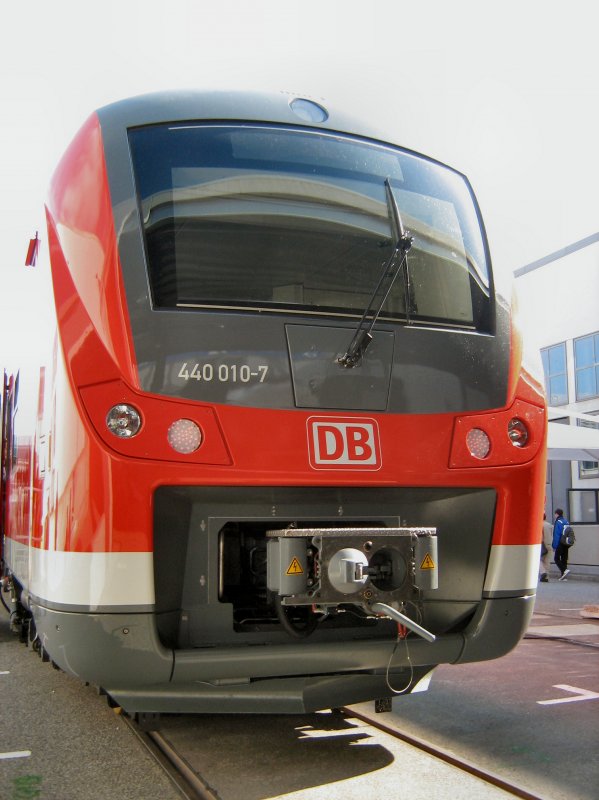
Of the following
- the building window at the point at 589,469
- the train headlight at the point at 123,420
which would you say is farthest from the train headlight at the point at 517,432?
the building window at the point at 589,469

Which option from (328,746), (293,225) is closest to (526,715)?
(328,746)

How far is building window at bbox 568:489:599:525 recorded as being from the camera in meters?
20.2

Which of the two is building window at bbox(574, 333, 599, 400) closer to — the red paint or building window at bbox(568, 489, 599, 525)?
building window at bbox(568, 489, 599, 525)

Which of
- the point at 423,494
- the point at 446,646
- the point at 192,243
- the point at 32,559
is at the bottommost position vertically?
the point at 446,646

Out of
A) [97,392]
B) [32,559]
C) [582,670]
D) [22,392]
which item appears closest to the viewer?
[97,392]

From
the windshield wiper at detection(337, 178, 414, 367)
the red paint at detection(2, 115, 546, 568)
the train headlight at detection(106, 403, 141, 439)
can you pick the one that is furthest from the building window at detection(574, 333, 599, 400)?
the train headlight at detection(106, 403, 141, 439)

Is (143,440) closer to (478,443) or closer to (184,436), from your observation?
(184,436)

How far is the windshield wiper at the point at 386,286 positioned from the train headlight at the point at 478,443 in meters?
0.59

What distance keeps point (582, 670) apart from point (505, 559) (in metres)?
3.14

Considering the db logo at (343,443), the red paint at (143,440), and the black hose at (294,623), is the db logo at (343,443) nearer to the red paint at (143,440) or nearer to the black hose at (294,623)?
the red paint at (143,440)

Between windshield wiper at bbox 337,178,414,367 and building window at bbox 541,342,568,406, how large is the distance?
23.2 metres

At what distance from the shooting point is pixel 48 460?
372cm

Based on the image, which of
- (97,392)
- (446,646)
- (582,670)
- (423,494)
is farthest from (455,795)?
(582,670)

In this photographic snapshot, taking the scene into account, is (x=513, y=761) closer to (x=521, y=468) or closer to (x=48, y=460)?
(x=521, y=468)
